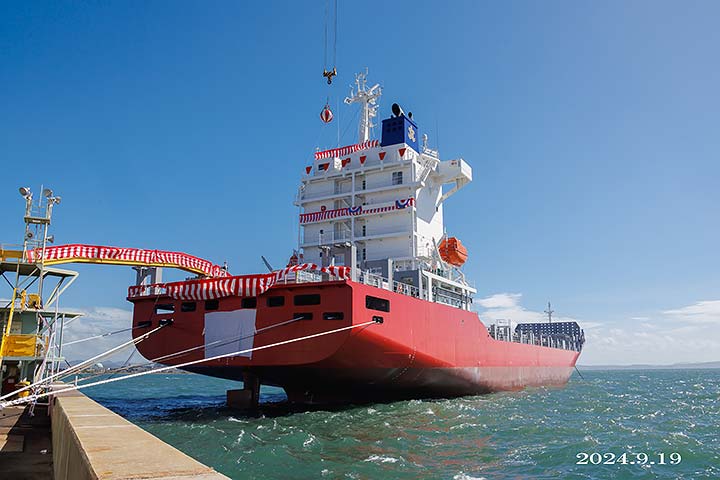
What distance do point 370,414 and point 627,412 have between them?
29.2 feet

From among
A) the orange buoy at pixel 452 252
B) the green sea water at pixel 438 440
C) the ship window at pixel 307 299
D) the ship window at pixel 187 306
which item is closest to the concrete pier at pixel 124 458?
the green sea water at pixel 438 440

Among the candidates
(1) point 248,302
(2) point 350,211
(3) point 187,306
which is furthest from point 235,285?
(2) point 350,211

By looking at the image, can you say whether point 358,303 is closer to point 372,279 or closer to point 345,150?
point 372,279

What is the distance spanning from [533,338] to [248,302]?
841 inches

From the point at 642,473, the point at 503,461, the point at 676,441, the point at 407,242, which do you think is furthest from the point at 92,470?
the point at 407,242

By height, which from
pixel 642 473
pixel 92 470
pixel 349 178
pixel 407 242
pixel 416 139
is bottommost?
pixel 642 473

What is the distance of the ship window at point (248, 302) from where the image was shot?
15.4 metres

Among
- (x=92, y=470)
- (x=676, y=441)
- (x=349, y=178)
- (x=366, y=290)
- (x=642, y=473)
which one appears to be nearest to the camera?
(x=92, y=470)

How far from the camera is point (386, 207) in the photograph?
810 inches

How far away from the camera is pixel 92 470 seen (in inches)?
115

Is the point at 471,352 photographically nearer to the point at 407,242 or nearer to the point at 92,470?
the point at 407,242

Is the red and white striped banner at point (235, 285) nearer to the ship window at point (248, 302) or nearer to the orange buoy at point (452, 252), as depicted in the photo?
the ship window at point (248, 302)

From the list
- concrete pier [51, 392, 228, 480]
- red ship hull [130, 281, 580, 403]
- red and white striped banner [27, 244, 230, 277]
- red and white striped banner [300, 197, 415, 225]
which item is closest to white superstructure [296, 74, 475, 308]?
red and white striped banner [300, 197, 415, 225]

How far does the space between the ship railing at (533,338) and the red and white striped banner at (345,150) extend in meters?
9.61
